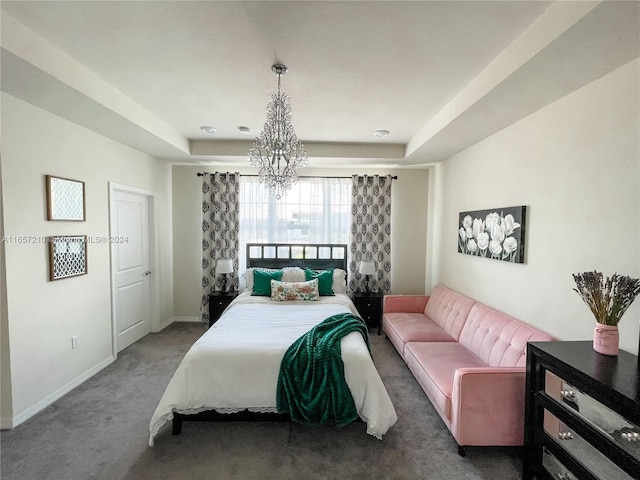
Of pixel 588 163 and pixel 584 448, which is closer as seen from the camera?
pixel 584 448

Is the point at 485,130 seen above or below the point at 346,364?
above

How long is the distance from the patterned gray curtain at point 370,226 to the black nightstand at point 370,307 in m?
0.30

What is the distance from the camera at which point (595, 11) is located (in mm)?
1277

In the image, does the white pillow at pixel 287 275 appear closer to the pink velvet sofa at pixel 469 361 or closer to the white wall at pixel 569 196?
the pink velvet sofa at pixel 469 361

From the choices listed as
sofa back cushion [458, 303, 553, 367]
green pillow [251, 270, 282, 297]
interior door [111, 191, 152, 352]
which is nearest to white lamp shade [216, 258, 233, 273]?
green pillow [251, 270, 282, 297]

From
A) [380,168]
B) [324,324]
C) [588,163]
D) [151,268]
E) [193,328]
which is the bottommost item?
[193,328]

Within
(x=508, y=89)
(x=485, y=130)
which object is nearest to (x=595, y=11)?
(x=508, y=89)

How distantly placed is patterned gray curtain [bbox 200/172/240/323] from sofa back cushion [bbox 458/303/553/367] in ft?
10.8

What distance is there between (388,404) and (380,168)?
346cm

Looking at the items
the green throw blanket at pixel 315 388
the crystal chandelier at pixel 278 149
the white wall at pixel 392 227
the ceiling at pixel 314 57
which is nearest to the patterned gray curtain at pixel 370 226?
the white wall at pixel 392 227

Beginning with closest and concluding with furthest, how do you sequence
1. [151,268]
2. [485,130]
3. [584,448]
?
[584,448] → [485,130] → [151,268]

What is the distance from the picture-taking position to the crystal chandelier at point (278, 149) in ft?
7.79

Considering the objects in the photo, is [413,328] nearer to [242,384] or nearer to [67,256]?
[242,384]

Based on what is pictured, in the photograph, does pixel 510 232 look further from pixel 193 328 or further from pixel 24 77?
pixel 193 328
